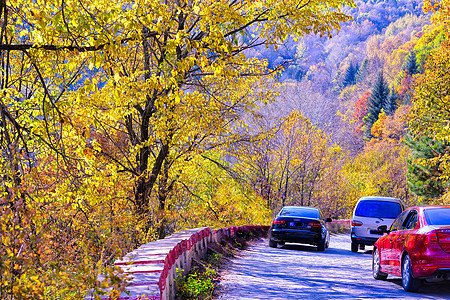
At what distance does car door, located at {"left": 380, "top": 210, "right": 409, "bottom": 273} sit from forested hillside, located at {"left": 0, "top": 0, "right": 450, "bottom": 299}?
12.6 ft

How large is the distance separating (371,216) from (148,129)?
8.00 meters

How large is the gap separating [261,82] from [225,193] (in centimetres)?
730

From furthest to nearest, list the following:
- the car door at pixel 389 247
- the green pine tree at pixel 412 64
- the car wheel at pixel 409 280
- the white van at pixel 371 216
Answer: the green pine tree at pixel 412 64, the white van at pixel 371 216, the car door at pixel 389 247, the car wheel at pixel 409 280

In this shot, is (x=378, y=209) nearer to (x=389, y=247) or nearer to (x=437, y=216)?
(x=389, y=247)

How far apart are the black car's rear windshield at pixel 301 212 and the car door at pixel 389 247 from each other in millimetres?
7866

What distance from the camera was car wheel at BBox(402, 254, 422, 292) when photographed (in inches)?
328

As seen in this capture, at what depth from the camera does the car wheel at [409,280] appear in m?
8.33

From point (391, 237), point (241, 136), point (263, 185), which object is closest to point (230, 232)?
point (241, 136)

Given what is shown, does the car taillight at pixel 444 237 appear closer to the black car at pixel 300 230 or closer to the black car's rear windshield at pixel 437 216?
the black car's rear windshield at pixel 437 216

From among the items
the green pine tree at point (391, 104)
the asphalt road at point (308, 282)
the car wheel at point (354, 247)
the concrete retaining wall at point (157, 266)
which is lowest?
the car wheel at point (354, 247)

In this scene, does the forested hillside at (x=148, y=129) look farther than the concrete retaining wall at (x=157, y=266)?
Yes

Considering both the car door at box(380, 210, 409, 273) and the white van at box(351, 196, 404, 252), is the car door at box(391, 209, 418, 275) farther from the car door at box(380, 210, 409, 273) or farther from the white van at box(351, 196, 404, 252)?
the white van at box(351, 196, 404, 252)

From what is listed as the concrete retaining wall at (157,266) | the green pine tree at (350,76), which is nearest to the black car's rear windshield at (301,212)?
the concrete retaining wall at (157,266)

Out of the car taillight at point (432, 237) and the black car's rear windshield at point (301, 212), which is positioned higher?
the black car's rear windshield at point (301, 212)
